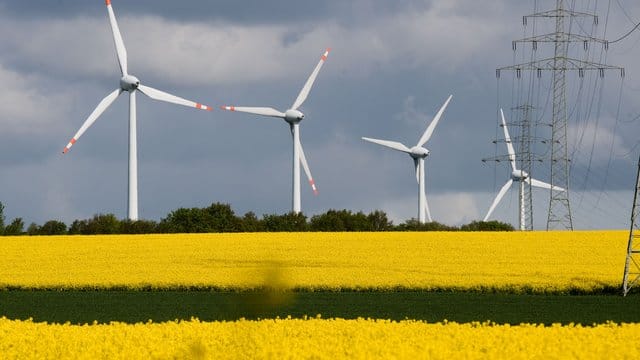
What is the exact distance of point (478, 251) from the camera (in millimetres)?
67875

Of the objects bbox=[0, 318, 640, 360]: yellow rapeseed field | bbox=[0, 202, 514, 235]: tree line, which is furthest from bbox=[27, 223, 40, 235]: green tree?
bbox=[0, 318, 640, 360]: yellow rapeseed field

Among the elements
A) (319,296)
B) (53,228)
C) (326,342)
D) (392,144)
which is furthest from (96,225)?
(326,342)

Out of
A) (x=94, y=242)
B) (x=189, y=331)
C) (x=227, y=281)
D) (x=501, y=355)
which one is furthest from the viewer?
(x=94, y=242)

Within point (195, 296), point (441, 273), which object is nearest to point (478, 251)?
point (441, 273)

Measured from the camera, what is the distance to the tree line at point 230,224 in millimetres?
103875

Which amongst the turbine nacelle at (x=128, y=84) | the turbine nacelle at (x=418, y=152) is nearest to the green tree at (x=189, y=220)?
the turbine nacelle at (x=128, y=84)

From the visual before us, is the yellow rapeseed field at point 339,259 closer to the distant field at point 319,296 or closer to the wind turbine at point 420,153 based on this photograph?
the distant field at point 319,296

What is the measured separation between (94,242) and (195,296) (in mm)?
32615

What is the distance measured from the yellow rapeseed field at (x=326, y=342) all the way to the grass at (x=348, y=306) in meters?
10.5

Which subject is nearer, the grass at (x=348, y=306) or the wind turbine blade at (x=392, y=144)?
the grass at (x=348, y=306)

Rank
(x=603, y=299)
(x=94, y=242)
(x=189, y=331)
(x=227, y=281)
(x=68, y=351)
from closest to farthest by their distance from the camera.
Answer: (x=68, y=351)
(x=189, y=331)
(x=603, y=299)
(x=227, y=281)
(x=94, y=242)

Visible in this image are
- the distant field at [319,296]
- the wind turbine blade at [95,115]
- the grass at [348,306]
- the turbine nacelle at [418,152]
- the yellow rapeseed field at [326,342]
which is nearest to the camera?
the yellow rapeseed field at [326,342]

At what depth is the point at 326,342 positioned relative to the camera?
19828 mm

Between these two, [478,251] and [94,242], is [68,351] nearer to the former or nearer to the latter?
[478,251]
